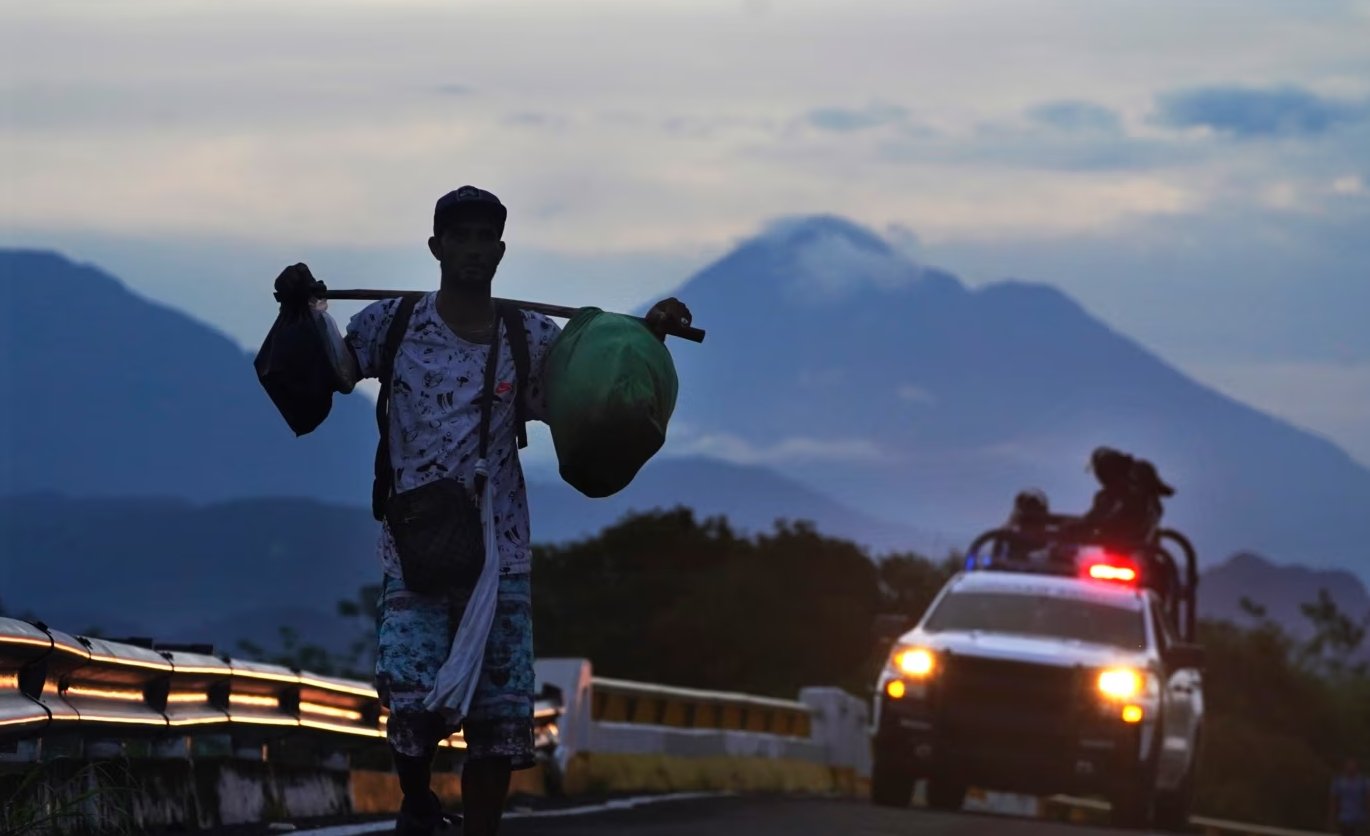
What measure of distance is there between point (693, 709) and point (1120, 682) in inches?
175

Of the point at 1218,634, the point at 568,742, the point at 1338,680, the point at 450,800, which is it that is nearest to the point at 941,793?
the point at 568,742

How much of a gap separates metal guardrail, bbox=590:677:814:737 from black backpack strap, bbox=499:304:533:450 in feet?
33.3

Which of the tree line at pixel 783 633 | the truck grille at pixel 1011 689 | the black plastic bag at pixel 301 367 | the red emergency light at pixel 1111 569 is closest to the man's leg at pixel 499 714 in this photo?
the black plastic bag at pixel 301 367

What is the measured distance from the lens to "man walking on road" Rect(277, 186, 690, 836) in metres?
7.50

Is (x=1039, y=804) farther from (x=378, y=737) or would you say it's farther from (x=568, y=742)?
(x=378, y=737)

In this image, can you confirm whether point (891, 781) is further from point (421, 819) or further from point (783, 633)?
point (783, 633)

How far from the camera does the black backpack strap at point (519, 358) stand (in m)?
7.79

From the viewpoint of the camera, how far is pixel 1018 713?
18078mm

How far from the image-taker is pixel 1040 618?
19.3 m

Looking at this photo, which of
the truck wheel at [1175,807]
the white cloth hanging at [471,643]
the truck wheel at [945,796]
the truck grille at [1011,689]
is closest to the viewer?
the white cloth hanging at [471,643]

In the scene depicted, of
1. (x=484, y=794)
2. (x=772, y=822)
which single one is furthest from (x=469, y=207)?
(x=772, y=822)

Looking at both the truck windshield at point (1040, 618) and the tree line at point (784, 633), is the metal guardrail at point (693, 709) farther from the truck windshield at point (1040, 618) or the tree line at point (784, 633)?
the tree line at point (784, 633)

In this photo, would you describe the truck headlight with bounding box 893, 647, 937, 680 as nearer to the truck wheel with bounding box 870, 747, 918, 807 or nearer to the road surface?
the truck wheel with bounding box 870, 747, 918, 807

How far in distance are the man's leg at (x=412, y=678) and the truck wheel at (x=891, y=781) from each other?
1104 centimetres
